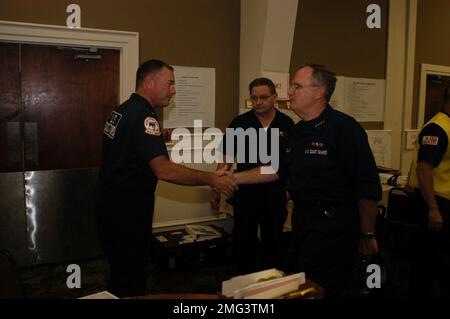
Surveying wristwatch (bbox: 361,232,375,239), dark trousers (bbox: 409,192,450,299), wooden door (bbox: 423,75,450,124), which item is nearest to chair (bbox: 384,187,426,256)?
dark trousers (bbox: 409,192,450,299)

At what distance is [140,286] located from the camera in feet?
7.06

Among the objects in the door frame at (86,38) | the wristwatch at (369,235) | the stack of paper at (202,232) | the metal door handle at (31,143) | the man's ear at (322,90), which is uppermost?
the door frame at (86,38)

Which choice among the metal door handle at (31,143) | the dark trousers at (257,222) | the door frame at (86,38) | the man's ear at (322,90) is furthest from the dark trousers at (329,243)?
the metal door handle at (31,143)

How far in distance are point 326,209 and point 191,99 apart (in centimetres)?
227

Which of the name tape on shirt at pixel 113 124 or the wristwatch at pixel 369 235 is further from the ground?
the name tape on shirt at pixel 113 124

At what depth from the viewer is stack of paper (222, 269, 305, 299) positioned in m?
1.12

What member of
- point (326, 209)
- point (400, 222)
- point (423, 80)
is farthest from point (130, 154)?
point (423, 80)

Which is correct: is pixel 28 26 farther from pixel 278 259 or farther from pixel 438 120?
pixel 438 120

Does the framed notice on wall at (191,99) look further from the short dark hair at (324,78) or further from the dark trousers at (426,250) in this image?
the dark trousers at (426,250)

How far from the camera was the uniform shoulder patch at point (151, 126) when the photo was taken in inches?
81.2

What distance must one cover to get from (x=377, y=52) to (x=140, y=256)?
404 cm

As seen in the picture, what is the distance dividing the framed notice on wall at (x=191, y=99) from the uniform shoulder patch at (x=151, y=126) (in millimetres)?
1621

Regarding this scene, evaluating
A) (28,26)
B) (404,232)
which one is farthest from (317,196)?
(28,26)

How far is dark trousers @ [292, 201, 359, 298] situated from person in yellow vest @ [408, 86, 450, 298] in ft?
2.57
